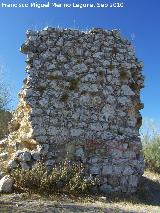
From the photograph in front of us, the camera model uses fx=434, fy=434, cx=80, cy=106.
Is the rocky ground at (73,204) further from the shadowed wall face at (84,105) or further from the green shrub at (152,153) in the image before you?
the green shrub at (152,153)

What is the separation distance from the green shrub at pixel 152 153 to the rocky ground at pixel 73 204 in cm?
386

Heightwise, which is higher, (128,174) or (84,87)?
(84,87)

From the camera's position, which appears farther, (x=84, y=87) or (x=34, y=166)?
(x=84, y=87)

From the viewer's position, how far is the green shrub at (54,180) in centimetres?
874

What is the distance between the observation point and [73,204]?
26.3 feet

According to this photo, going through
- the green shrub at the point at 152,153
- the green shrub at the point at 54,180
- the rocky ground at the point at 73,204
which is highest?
the green shrub at the point at 152,153

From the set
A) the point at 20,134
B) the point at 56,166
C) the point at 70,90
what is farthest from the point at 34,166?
the point at 70,90

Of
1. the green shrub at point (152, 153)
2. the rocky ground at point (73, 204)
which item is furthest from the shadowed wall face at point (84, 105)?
the green shrub at point (152, 153)

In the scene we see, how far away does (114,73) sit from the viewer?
10.2 metres

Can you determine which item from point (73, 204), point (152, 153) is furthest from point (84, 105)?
point (152, 153)

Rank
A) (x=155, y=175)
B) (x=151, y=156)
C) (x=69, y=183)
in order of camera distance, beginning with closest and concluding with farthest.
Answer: (x=69, y=183), (x=155, y=175), (x=151, y=156)

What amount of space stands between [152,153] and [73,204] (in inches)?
264

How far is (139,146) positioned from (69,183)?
6.77ft

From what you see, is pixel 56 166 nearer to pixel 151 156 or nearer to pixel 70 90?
pixel 70 90
